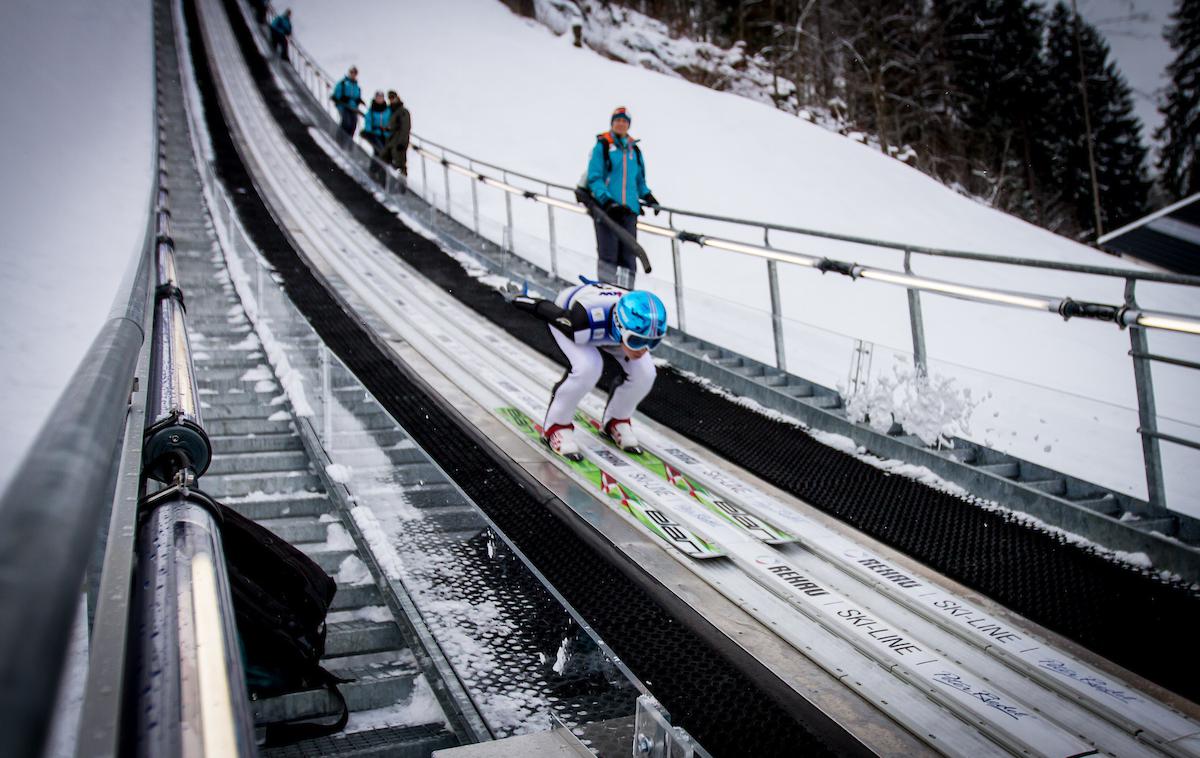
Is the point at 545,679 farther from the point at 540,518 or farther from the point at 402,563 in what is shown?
the point at 540,518

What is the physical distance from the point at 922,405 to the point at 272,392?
4.52m

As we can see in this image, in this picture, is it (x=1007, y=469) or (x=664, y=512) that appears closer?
(x=664, y=512)

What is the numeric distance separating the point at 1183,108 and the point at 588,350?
133ft

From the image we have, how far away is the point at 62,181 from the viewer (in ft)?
57.6

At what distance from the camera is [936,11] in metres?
36.5

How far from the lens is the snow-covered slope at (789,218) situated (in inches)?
199

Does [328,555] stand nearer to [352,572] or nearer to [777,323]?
[352,572]

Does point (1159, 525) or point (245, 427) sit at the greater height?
point (245, 427)

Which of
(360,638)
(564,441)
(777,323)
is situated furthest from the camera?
(777,323)

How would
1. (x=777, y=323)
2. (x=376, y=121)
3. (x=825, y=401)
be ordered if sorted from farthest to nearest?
(x=376, y=121)
(x=777, y=323)
(x=825, y=401)

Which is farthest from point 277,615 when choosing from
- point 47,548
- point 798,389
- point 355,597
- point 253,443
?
point 798,389

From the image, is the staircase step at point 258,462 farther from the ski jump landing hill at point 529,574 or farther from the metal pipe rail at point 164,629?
the metal pipe rail at point 164,629

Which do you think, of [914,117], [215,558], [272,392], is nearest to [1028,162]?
[914,117]

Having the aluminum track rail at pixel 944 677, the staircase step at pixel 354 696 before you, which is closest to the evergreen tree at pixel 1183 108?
the aluminum track rail at pixel 944 677
